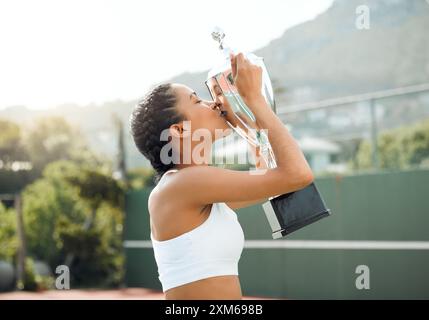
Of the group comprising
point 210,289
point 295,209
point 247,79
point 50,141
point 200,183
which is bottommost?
point 210,289

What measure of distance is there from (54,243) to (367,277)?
342 inches

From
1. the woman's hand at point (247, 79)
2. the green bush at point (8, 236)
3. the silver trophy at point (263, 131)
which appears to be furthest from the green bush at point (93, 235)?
the woman's hand at point (247, 79)

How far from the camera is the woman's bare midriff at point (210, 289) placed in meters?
2.19

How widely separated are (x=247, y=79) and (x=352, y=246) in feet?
22.8

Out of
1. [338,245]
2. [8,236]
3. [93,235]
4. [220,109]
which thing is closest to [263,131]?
[220,109]

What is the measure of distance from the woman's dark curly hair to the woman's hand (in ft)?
0.70

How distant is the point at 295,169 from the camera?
212cm

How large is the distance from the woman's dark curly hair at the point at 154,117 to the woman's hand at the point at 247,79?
8.4 inches

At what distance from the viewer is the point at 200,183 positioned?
217 cm

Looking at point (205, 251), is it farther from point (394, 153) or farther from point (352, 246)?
point (394, 153)

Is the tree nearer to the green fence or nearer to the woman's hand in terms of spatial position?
the green fence

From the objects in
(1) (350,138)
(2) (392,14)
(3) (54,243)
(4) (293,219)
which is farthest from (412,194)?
(2) (392,14)

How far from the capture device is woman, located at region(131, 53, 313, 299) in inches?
84.7

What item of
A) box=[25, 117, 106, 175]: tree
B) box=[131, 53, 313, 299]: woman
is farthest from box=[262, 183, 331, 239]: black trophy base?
box=[25, 117, 106, 175]: tree
